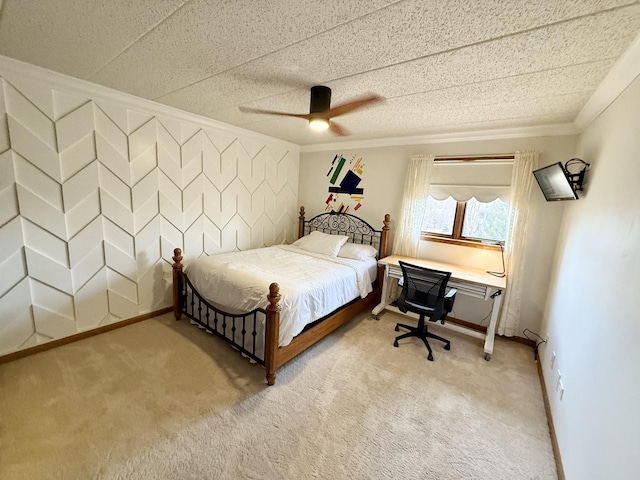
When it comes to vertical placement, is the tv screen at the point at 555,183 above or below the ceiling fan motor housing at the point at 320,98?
below

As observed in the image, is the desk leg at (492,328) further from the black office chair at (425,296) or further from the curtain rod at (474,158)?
the curtain rod at (474,158)

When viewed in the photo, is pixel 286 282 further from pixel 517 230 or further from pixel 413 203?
pixel 517 230

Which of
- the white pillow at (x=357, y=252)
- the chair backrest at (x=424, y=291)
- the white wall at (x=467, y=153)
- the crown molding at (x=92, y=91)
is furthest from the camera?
the white pillow at (x=357, y=252)

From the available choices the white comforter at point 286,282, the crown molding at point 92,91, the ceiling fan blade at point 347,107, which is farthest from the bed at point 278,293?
the crown molding at point 92,91

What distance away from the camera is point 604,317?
144 centimetres

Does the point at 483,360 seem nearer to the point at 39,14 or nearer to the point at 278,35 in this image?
the point at 278,35

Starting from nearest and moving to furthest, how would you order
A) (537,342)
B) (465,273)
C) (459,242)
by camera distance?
(537,342)
(465,273)
(459,242)

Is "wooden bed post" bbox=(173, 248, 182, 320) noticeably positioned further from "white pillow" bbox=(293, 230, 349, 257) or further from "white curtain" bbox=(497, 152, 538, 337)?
"white curtain" bbox=(497, 152, 538, 337)

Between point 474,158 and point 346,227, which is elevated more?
point 474,158

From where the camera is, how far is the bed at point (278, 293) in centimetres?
226

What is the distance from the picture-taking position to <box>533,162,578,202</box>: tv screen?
216 cm

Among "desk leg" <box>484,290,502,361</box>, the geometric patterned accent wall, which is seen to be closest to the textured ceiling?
the geometric patterned accent wall

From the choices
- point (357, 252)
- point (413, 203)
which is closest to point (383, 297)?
point (357, 252)

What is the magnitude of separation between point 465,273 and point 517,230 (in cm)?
72
